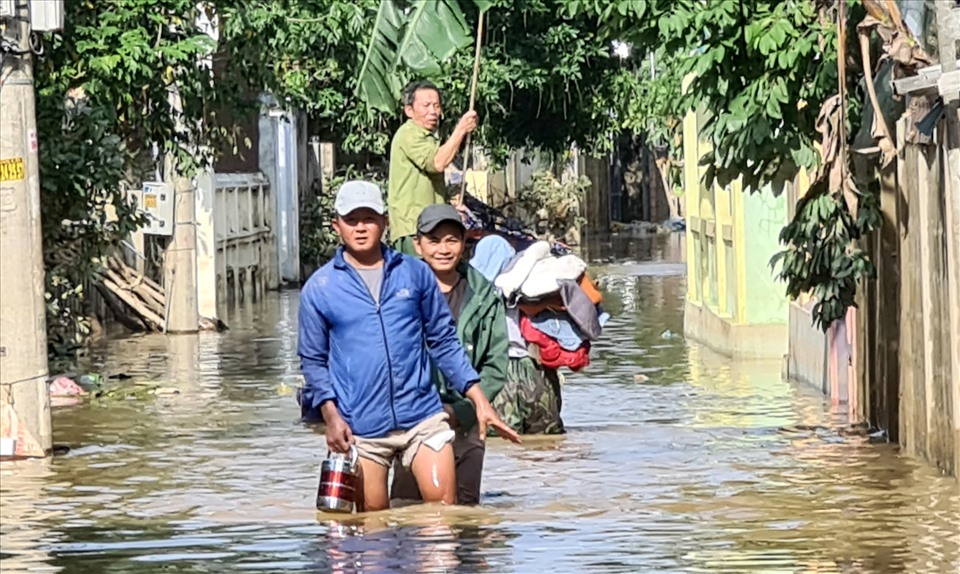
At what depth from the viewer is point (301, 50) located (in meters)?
27.1

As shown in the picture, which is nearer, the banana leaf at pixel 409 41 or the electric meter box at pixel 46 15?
the electric meter box at pixel 46 15

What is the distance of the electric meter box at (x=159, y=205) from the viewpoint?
83.1 ft

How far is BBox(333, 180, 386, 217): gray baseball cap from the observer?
9.80m

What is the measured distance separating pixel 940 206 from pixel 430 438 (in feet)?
11.4

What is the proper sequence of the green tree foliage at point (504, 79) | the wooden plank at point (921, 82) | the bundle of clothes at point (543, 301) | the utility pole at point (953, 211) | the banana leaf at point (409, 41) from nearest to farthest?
1. the utility pole at point (953, 211)
2. the wooden plank at point (921, 82)
3. the banana leaf at point (409, 41)
4. the bundle of clothes at point (543, 301)
5. the green tree foliage at point (504, 79)

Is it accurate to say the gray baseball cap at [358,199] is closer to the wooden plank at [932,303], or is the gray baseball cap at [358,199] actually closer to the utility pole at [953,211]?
the utility pole at [953,211]

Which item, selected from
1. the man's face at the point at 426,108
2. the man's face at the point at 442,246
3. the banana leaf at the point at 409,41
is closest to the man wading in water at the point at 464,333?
the man's face at the point at 442,246

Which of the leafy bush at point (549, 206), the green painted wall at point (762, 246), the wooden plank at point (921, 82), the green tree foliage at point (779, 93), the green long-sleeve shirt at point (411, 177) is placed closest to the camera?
the wooden plank at point (921, 82)

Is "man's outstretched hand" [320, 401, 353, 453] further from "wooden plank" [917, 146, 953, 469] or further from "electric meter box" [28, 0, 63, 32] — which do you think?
"electric meter box" [28, 0, 63, 32]

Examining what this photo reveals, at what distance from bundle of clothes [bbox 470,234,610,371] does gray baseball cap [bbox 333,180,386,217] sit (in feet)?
15.1

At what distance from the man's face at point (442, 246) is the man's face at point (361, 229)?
0.54m

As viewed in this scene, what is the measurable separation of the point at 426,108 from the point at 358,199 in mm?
3772

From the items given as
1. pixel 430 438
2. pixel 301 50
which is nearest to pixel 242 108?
pixel 301 50

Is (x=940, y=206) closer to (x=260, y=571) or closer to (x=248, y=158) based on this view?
(x=260, y=571)
